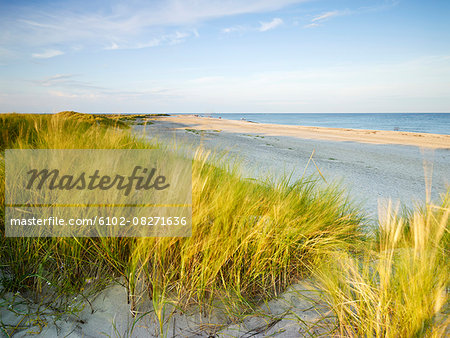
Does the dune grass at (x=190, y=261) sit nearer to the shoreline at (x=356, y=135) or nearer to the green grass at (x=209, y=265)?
the green grass at (x=209, y=265)

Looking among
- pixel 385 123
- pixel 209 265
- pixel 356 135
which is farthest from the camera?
pixel 385 123

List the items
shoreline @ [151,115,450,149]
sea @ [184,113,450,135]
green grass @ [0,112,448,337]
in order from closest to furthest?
green grass @ [0,112,448,337] → shoreline @ [151,115,450,149] → sea @ [184,113,450,135]

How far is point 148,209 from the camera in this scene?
1.74 meters

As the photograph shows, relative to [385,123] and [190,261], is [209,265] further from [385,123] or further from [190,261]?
[385,123]

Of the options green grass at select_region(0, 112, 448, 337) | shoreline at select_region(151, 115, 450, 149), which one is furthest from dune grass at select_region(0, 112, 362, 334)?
shoreline at select_region(151, 115, 450, 149)

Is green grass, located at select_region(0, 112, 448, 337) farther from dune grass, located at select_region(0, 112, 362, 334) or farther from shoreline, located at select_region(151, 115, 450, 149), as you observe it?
shoreline, located at select_region(151, 115, 450, 149)

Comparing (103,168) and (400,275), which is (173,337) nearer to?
(400,275)

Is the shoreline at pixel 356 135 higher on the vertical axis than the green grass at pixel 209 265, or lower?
higher

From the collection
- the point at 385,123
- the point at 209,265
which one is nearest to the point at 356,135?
the point at 209,265

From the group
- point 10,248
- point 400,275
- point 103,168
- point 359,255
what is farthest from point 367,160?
point 10,248

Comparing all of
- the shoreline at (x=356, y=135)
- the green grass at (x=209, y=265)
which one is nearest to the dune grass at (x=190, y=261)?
the green grass at (x=209, y=265)

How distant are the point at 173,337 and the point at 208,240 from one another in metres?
0.49

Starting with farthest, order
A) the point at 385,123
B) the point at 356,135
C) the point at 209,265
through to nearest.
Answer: the point at 385,123
the point at 356,135
the point at 209,265

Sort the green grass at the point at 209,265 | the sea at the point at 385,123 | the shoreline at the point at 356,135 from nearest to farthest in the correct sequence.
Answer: the green grass at the point at 209,265 → the shoreline at the point at 356,135 → the sea at the point at 385,123
